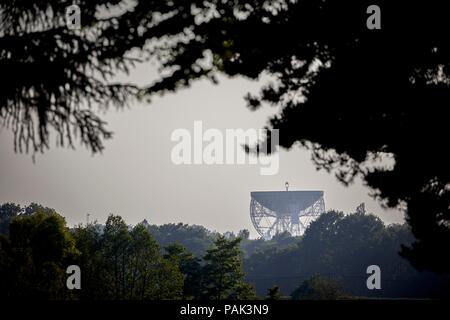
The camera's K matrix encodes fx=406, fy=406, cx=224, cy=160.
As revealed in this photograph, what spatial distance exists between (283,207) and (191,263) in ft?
130

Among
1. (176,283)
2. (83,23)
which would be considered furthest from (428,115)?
(176,283)

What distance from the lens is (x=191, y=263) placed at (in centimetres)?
4500

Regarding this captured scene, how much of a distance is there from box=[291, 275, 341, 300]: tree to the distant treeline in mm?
125

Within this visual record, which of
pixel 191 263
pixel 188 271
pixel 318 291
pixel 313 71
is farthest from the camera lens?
pixel 318 291

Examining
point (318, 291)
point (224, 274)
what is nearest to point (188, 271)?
point (224, 274)

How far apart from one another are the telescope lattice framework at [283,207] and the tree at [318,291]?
87.0 feet

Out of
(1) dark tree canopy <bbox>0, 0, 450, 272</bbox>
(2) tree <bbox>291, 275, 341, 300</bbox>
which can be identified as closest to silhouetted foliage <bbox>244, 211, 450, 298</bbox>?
(2) tree <bbox>291, 275, 341, 300</bbox>

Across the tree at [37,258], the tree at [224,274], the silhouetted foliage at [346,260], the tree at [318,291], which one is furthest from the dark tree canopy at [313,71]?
the silhouetted foliage at [346,260]

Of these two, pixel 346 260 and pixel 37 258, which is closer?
pixel 37 258

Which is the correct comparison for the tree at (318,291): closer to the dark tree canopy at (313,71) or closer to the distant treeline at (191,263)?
the distant treeline at (191,263)

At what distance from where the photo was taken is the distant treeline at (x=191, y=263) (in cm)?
2852

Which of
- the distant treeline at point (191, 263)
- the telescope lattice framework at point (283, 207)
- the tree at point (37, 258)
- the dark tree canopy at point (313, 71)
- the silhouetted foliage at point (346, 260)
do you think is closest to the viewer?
the dark tree canopy at point (313, 71)

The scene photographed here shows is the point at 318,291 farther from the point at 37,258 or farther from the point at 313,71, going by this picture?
the point at 313,71

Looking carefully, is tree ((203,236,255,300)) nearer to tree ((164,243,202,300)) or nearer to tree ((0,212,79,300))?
tree ((164,243,202,300))
